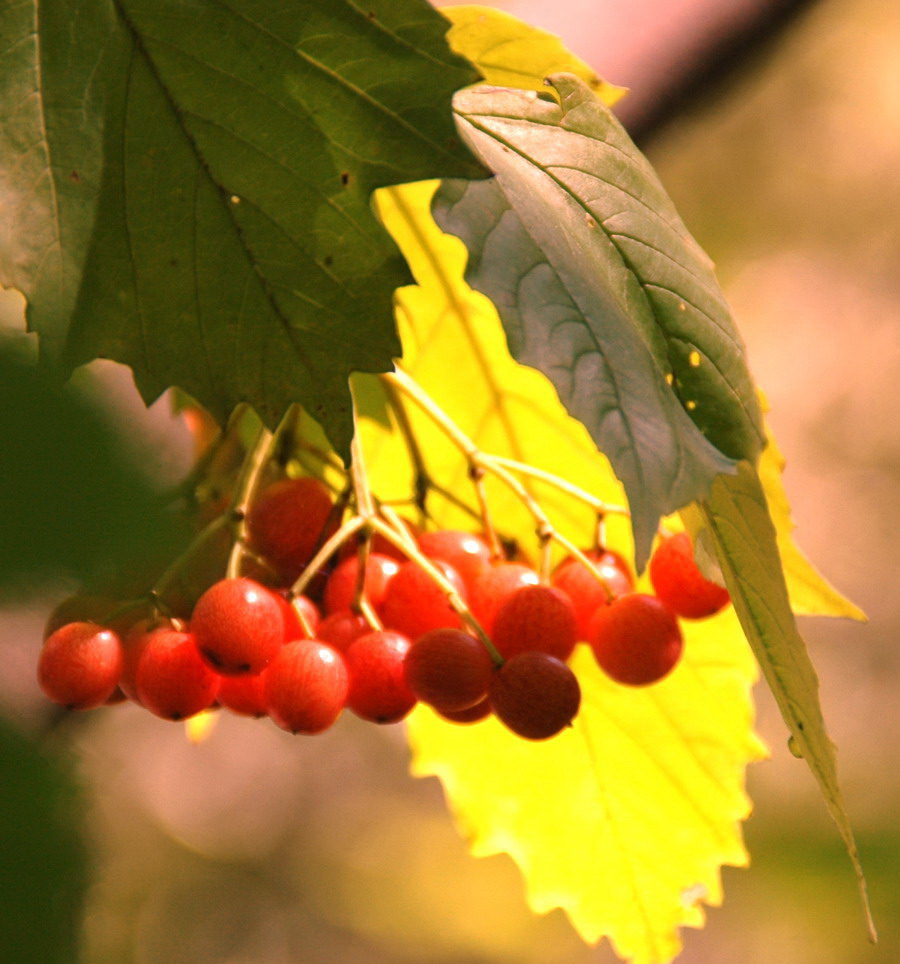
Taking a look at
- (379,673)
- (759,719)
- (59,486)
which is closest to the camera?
(59,486)

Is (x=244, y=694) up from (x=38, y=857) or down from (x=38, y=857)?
down

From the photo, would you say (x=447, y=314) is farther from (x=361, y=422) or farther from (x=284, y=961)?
(x=284, y=961)

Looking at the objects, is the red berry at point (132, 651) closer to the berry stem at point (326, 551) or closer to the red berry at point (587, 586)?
the berry stem at point (326, 551)

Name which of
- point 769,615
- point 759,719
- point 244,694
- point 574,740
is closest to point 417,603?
point 244,694

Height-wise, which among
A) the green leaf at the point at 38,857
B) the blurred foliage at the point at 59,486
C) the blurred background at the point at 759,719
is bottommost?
the blurred background at the point at 759,719

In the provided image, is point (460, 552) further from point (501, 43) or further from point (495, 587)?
point (501, 43)

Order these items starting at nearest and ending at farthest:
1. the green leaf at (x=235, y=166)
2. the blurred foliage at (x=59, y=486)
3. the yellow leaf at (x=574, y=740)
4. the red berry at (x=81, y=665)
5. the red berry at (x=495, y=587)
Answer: the blurred foliage at (x=59, y=486)
the green leaf at (x=235, y=166)
the red berry at (x=81, y=665)
the red berry at (x=495, y=587)
the yellow leaf at (x=574, y=740)

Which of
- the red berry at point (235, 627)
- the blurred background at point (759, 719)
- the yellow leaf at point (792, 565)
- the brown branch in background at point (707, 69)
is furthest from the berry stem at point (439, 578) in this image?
the brown branch in background at point (707, 69)
